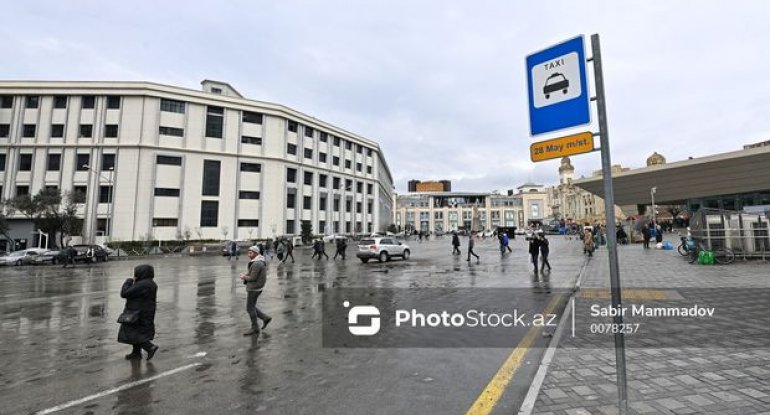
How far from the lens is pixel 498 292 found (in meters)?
10.9

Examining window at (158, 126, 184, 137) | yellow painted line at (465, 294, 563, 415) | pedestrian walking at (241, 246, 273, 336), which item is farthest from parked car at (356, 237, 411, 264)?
window at (158, 126, 184, 137)

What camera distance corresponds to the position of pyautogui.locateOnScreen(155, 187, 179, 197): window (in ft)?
154

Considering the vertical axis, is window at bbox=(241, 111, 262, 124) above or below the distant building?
below

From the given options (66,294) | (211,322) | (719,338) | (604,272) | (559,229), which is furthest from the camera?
(559,229)

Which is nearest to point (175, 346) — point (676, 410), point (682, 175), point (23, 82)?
point (676, 410)

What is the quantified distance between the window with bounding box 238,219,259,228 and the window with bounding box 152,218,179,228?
747cm

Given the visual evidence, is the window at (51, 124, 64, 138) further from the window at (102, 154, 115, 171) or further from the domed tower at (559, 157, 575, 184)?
the domed tower at (559, 157, 575, 184)

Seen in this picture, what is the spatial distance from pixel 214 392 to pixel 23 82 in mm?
61132

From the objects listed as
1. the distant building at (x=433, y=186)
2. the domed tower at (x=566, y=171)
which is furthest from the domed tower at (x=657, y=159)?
the distant building at (x=433, y=186)

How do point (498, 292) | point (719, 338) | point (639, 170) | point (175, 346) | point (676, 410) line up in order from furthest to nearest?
point (639, 170), point (498, 292), point (175, 346), point (719, 338), point (676, 410)

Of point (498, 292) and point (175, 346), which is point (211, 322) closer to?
point (175, 346)

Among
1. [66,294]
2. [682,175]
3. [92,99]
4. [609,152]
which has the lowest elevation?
[66,294]

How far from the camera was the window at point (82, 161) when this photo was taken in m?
45.8

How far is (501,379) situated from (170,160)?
5241 cm
